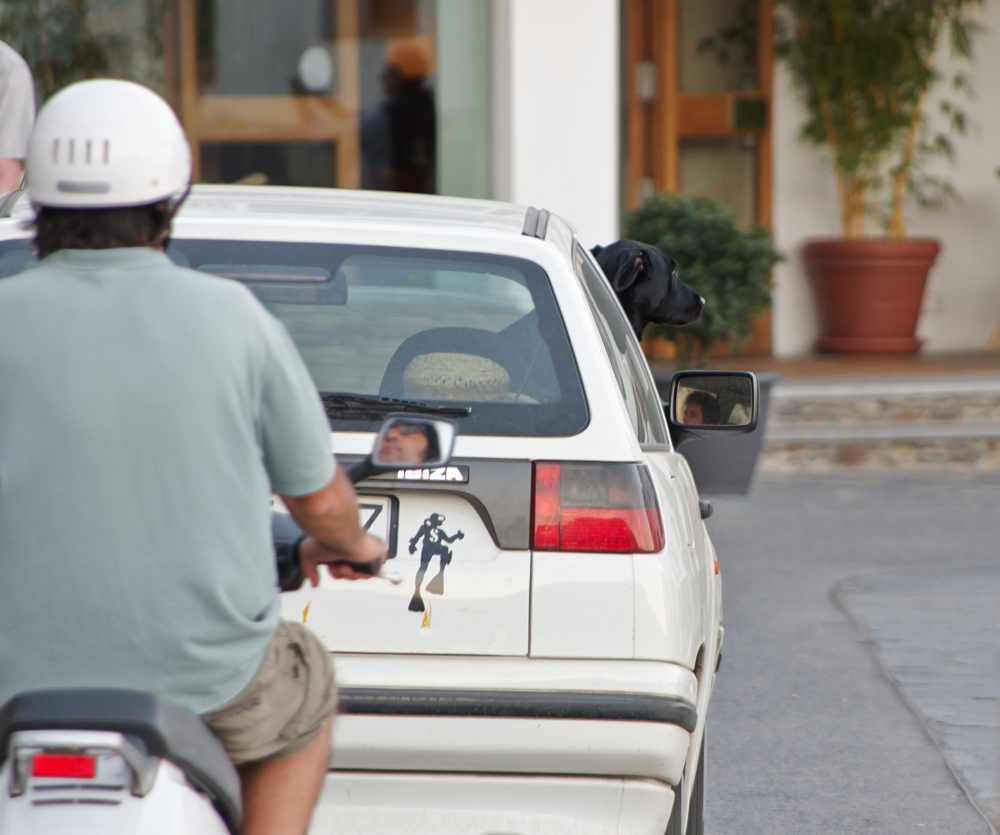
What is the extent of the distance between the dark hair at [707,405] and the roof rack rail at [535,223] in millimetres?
644

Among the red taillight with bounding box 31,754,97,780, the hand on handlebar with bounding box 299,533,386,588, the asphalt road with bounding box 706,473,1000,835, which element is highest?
the hand on handlebar with bounding box 299,533,386,588

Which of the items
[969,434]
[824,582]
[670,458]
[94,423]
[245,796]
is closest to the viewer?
[94,423]

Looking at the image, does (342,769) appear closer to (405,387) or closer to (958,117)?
Answer: (405,387)

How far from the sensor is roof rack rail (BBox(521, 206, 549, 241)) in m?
3.04

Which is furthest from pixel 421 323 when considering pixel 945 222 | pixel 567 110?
pixel 945 222

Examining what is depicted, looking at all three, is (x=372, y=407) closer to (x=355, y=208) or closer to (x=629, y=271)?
(x=355, y=208)

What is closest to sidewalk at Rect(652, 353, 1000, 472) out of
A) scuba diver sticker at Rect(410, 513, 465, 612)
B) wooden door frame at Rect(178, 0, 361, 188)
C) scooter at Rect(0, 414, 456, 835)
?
wooden door frame at Rect(178, 0, 361, 188)

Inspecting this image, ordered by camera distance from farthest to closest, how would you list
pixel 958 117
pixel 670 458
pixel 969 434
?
pixel 958 117 < pixel 969 434 < pixel 670 458

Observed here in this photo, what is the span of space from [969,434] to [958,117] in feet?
10.0

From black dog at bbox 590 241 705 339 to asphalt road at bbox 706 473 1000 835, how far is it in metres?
1.33

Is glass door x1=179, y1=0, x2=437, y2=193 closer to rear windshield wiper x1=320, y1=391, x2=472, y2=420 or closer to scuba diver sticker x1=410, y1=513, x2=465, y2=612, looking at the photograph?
rear windshield wiper x1=320, y1=391, x2=472, y2=420

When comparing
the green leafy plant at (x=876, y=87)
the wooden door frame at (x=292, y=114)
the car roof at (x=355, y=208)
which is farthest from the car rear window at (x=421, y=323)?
the green leafy plant at (x=876, y=87)

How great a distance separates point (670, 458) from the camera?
3238mm

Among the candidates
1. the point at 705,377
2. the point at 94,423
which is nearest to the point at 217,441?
the point at 94,423
